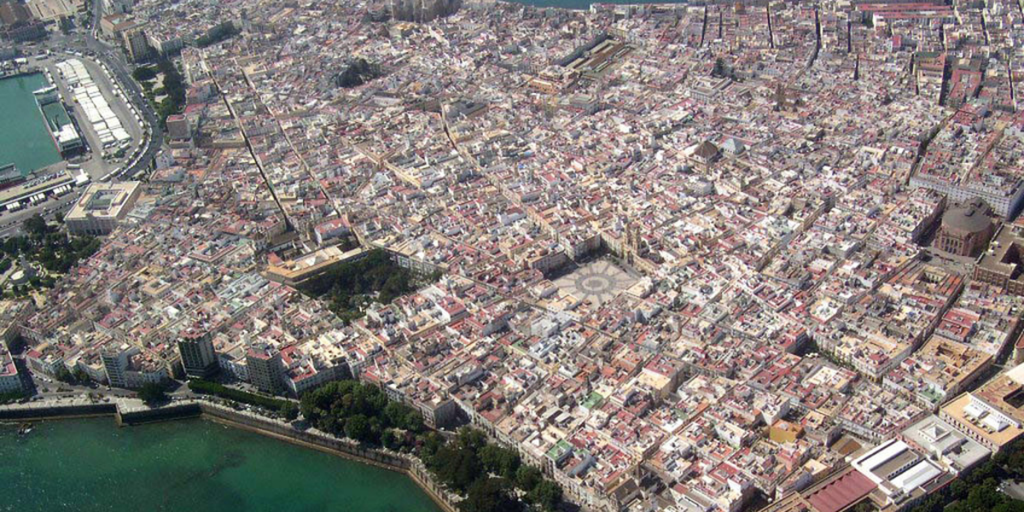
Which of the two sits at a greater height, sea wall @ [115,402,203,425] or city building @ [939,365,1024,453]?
sea wall @ [115,402,203,425]

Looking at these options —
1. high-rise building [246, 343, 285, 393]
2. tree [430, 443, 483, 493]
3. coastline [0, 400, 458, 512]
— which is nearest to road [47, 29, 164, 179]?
coastline [0, 400, 458, 512]

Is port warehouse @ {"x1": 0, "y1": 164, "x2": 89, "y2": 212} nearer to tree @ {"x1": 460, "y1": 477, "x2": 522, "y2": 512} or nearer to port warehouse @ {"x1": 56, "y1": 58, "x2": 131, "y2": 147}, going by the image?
port warehouse @ {"x1": 56, "y1": 58, "x2": 131, "y2": 147}

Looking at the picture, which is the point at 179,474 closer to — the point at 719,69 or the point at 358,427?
the point at 358,427

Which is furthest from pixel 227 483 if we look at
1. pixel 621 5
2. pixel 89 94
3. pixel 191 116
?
pixel 621 5

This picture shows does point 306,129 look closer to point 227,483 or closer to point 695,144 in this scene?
point 695,144

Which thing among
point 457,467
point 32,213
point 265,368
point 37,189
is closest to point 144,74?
point 37,189
